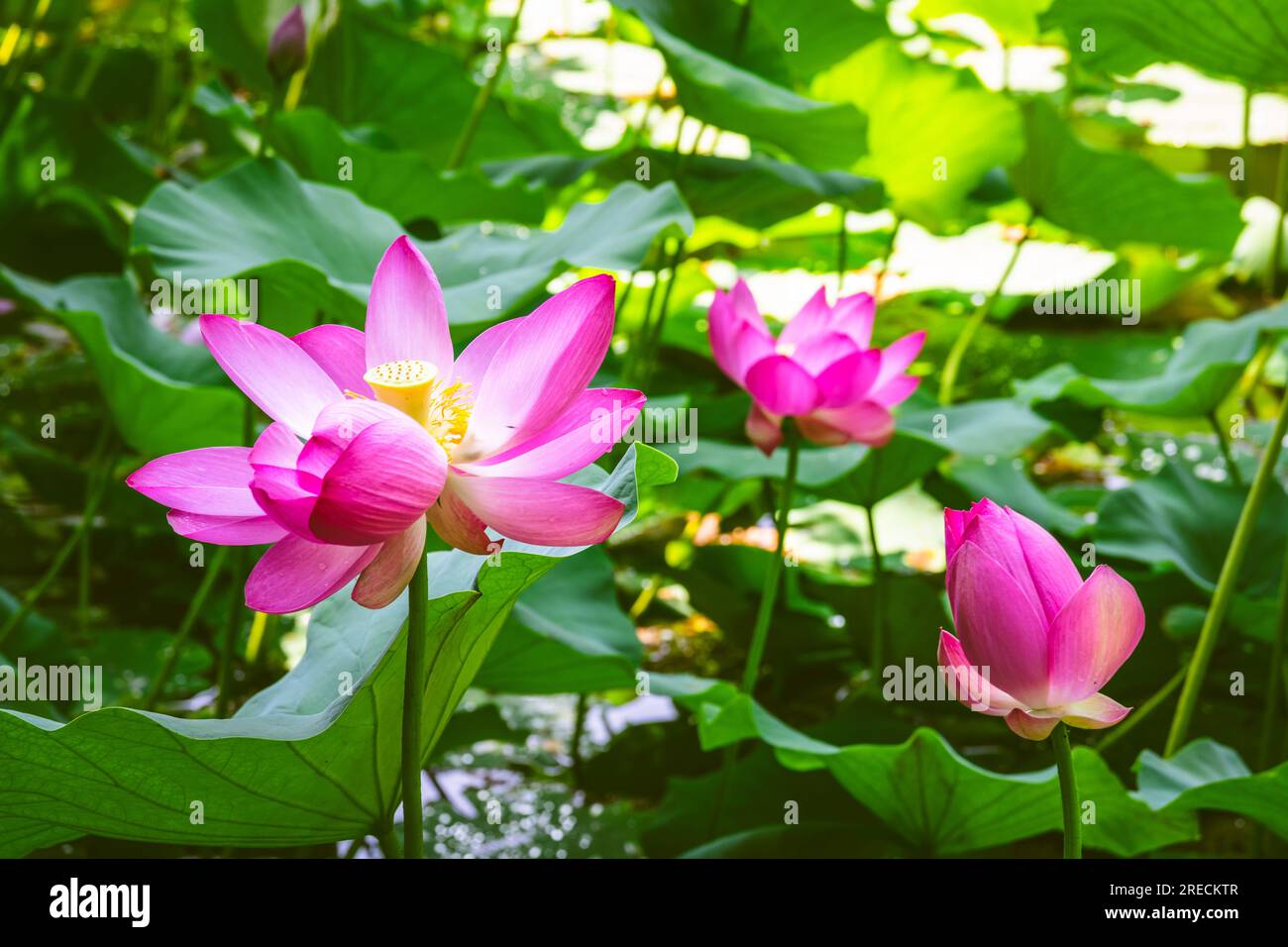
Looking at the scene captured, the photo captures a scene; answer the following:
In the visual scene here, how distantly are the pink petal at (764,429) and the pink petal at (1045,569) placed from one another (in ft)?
1.84

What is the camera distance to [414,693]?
1.26ft

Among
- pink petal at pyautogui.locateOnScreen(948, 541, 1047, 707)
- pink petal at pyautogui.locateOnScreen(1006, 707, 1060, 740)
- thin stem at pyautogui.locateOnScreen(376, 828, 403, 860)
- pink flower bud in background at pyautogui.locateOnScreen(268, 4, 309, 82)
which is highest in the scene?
pink flower bud in background at pyautogui.locateOnScreen(268, 4, 309, 82)

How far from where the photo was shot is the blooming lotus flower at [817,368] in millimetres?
896

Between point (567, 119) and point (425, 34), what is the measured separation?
0.45 metres

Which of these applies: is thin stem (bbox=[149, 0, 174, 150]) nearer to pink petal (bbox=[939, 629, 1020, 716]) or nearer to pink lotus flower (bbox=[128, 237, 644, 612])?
pink lotus flower (bbox=[128, 237, 644, 612])

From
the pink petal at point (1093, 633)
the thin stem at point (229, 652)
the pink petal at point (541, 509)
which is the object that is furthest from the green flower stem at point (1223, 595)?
the thin stem at point (229, 652)

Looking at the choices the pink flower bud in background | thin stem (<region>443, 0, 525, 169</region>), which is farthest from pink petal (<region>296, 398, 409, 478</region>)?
thin stem (<region>443, 0, 525, 169</region>)

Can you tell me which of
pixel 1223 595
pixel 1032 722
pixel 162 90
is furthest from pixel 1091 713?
pixel 162 90

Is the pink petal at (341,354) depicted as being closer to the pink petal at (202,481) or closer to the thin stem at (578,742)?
the pink petal at (202,481)

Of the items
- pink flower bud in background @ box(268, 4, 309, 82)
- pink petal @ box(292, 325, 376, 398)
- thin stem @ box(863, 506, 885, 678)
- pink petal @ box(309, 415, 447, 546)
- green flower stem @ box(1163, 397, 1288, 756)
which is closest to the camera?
pink petal @ box(309, 415, 447, 546)

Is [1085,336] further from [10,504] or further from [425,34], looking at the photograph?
[10,504]

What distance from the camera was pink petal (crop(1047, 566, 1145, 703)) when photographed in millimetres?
362

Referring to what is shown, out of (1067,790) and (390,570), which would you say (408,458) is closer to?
(390,570)

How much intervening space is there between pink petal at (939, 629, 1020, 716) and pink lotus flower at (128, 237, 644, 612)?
12 cm
